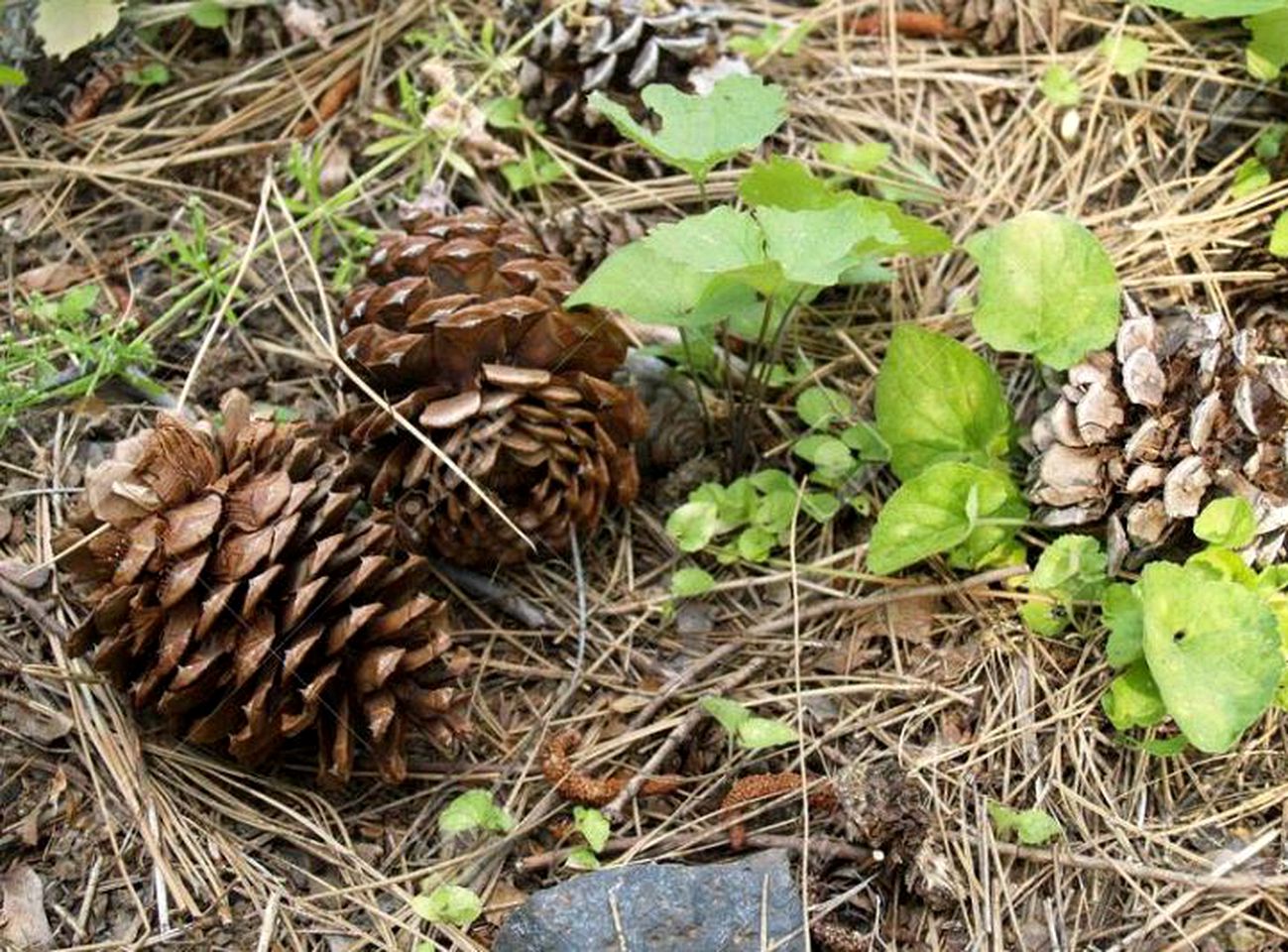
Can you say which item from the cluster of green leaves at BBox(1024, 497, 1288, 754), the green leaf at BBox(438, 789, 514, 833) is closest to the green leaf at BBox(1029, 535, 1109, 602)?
the cluster of green leaves at BBox(1024, 497, 1288, 754)

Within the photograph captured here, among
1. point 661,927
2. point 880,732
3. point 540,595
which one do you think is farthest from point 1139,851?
point 540,595

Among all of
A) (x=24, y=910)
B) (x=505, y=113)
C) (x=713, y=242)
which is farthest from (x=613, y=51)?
(x=24, y=910)

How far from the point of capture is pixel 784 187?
2062 millimetres

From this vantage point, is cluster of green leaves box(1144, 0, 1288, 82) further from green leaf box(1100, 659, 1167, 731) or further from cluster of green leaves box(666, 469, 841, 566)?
green leaf box(1100, 659, 1167, 731)

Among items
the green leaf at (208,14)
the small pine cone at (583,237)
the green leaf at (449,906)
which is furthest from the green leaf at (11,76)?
the green leaf at (449,906)

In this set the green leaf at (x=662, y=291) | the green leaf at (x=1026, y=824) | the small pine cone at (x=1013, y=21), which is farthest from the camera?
the small pine cone at (x=1013, y=21)

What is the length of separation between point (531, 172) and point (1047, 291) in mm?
919

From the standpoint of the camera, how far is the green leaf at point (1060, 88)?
2359 millimetres

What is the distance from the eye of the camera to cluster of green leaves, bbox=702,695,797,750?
180cm

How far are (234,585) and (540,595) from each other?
0.49m

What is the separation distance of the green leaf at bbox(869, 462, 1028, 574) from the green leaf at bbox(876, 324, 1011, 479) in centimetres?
11

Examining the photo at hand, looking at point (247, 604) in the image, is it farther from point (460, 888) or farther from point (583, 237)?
point (583, 237)

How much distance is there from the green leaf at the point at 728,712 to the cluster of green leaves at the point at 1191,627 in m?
0.43

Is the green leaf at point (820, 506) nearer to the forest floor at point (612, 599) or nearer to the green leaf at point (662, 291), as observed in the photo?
the forest floor at point (612, 599)
